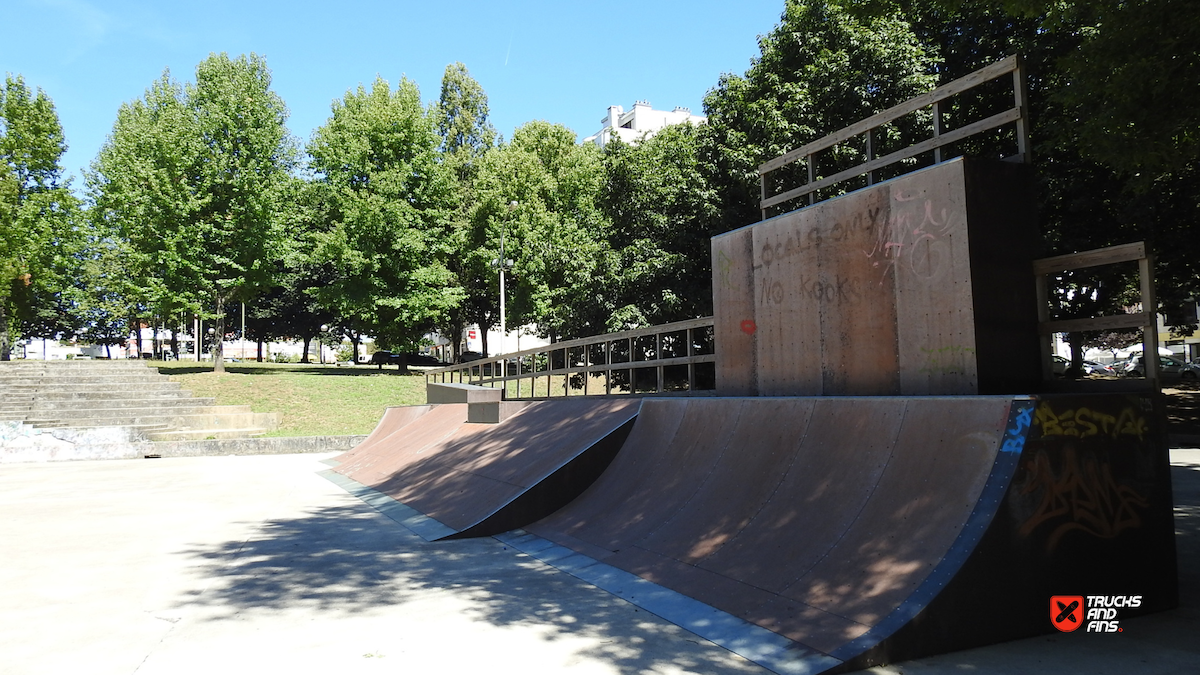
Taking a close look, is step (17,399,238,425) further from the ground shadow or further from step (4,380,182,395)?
the ground shadow

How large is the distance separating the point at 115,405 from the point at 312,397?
621cm

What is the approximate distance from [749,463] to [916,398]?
1.76m

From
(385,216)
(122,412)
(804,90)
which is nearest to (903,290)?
(804,90)

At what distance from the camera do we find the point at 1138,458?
483 centimetres

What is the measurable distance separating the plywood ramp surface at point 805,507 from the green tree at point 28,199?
1313 inches

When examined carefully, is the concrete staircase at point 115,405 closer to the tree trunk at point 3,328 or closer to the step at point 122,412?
the step at point 122,412

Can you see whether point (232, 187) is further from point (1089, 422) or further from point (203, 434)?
point (1089, 422)

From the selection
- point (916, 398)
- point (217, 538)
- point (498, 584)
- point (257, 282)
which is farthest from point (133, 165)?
point (916, 398)

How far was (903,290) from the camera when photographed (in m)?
6.25

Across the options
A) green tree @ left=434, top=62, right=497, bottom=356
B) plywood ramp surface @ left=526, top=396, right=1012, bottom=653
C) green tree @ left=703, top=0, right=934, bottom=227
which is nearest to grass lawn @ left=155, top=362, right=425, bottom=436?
green tree @ left=434, top=62, right=497, bottom=356

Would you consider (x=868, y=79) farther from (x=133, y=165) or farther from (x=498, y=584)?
(x=133, y=165)

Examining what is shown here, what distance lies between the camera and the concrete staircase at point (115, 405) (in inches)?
879

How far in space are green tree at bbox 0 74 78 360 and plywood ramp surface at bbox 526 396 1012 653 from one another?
109ft

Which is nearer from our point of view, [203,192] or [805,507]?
[805,507]
